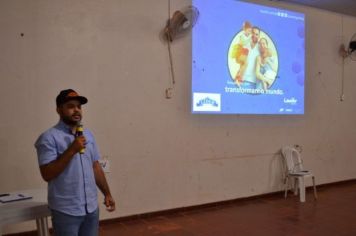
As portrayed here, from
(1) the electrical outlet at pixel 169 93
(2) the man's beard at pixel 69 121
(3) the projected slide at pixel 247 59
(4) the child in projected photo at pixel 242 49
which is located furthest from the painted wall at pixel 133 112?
(2) the man's beard at pixel 69 121

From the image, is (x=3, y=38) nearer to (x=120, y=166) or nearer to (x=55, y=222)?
(x=120, y=166)

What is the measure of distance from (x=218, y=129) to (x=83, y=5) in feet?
7.04

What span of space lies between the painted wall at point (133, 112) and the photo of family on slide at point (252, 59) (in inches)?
19.4

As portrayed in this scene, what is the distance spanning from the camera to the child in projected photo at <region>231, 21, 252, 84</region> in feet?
15.2

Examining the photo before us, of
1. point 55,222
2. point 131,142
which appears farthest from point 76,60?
point 55,222

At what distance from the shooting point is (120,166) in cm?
389

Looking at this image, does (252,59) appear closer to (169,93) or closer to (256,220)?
(169,93)

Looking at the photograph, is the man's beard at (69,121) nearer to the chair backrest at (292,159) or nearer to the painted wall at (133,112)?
the painted wall at (133,112)

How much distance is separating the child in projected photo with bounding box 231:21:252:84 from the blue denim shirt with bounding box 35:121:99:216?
300cm

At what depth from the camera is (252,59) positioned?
187 inches

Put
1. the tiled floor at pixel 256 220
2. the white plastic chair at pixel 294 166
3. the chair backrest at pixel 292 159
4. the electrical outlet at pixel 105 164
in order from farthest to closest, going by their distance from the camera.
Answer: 1. the chair backrest at pixel 292 159
2. the white plastic chair at pixel 294 166
3. the electrical outlet at pixel 105 164
4. the tiled floor at pixel 256 220

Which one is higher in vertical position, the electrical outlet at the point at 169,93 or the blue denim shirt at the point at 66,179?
the electrical outlet at the point at 169,93

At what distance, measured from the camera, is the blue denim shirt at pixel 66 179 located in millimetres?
1915

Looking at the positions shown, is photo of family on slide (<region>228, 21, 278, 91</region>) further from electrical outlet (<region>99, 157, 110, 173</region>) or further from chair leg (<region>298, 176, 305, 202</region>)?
electrical outlet (<region>99, 157, 110, 173</region>)
